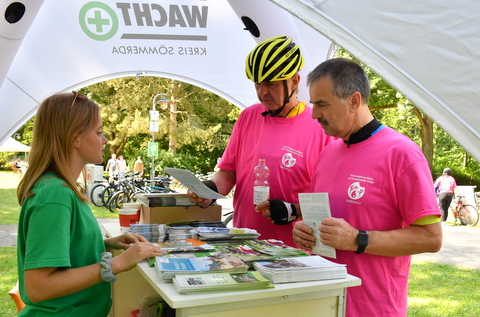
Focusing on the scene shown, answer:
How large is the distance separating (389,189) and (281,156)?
85 cm

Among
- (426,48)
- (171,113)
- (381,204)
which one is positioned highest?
(171,113)

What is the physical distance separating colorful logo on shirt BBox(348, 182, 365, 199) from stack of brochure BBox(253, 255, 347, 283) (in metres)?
0.39

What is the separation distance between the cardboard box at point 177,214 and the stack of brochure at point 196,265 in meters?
1.01

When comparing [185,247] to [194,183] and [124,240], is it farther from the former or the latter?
[194,183]

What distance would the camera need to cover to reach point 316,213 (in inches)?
76.0

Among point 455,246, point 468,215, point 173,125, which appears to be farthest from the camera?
point 173,125

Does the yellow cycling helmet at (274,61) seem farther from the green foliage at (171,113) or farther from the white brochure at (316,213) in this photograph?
the green foliage at (171,113)

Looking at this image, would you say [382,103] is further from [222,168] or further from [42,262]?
[42,262]

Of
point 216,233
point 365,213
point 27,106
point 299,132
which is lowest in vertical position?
point 216,233

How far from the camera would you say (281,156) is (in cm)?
263

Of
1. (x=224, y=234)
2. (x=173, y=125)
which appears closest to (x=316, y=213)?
(x=224, y=234)

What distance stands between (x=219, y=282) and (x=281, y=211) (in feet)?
3.04

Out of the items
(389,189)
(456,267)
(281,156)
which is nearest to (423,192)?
(389,189)

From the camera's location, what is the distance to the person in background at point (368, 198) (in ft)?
5.97
